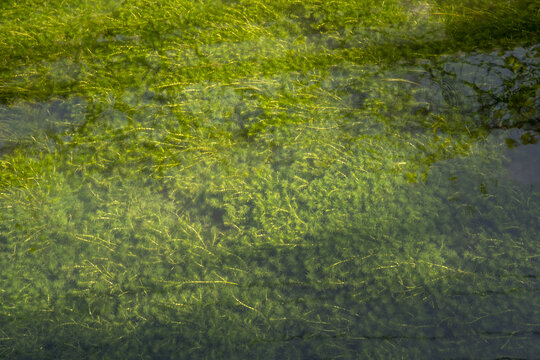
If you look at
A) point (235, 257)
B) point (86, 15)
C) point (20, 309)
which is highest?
point (86, 15)

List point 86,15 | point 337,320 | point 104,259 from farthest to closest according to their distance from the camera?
point 86,15 → point 104,259 → point 337,320

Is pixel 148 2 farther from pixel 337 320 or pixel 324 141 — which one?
pixel 337 320

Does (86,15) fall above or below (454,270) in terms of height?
above

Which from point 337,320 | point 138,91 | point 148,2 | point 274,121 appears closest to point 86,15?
point 148,2

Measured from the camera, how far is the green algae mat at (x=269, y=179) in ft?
6.07

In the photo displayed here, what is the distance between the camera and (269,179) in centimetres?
203

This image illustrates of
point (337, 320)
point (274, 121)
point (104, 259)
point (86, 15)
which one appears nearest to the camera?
point (337, 320)

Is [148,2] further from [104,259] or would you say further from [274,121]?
[104,259]

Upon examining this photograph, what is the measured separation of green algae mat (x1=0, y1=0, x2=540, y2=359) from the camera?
185cm

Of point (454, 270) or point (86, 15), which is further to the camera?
point (86, 15)

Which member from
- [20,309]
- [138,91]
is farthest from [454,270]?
[20,309]

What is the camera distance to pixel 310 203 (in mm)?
1983

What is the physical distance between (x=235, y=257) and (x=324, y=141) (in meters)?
0.74

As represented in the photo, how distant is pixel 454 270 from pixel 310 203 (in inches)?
28.7
